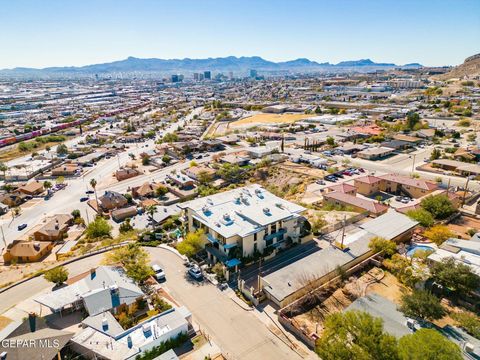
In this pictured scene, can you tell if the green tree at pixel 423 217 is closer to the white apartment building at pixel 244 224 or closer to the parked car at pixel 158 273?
the white apartment building at pixel 244 224

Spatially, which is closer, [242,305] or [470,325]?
[470,325]

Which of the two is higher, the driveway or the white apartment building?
the white apartment building

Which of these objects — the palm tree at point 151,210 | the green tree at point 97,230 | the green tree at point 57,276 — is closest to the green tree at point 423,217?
the palm tree at point 151,210

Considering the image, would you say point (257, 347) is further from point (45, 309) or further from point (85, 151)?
point (85, 151)

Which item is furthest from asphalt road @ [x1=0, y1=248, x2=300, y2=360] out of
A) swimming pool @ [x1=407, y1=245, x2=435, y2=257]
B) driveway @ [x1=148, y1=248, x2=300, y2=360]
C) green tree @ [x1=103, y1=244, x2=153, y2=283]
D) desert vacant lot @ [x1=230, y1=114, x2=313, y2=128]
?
desert vacant lot @ [x1=230, y1=114, x2=313, y2=128]

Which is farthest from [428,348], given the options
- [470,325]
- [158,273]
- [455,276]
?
[158,273]

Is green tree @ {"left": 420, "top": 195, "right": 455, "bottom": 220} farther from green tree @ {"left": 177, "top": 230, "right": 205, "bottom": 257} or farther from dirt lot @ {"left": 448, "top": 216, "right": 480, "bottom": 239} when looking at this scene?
green tree @ {"left": 177, "top": 230, "right": 205, "bottom": 257}

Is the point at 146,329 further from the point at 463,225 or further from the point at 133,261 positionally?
the point at 463,225
